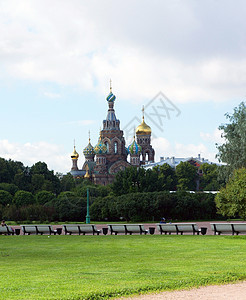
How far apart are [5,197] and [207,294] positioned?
6120 cm

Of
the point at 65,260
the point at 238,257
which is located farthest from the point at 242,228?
the point at 65,260

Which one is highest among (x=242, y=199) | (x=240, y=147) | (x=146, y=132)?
(x=146, y=132)

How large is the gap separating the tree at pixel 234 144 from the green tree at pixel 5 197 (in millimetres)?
32801

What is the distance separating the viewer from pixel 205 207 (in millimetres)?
58156

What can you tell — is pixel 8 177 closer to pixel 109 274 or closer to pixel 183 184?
pixel 183 184

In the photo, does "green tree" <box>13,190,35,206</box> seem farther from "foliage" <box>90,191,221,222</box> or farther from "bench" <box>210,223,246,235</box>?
"bench" <box>210,223,246,235</box>

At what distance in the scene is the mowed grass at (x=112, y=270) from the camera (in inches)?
402

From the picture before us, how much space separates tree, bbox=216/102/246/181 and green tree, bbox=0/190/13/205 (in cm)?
3280

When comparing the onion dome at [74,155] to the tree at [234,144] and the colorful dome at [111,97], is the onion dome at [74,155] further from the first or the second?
the tree at [234,144]

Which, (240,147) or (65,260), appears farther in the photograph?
(240,147)

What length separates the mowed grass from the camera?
33.5 feet

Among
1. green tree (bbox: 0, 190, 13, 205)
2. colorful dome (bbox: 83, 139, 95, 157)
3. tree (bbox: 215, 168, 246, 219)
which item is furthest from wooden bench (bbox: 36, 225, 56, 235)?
colorful dome (bbox: 83, 139, 95, 157)

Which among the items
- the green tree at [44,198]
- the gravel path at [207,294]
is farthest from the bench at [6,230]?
the green tree at [44,198]

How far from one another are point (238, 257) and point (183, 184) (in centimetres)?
10067
